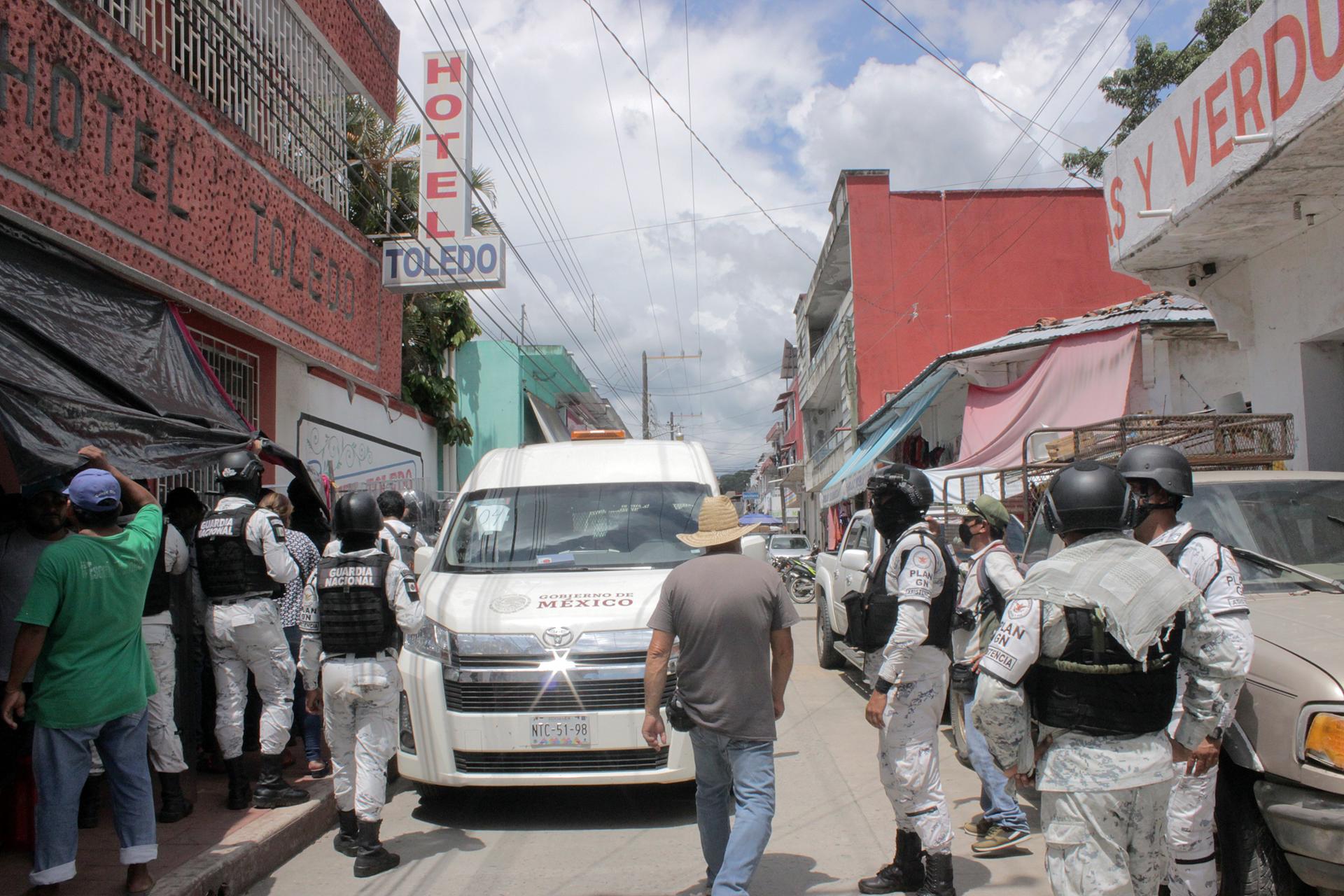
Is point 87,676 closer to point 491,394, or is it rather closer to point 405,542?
point 405,542

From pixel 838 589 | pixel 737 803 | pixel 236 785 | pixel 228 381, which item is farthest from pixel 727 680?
pixel 228 381

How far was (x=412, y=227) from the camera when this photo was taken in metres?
14.6

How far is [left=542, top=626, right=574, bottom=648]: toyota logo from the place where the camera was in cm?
540

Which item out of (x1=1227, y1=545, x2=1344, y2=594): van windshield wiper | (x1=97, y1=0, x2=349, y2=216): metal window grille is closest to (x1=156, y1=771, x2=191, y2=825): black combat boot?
(x1=97, y1=0, x2=349, y2=216): metal window grille

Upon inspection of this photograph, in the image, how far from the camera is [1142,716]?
2.97 m

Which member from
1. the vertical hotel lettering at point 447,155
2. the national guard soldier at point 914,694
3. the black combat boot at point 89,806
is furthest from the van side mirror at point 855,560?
the vertical hotel lettering at point 447,155

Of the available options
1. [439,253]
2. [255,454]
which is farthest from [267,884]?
[439,253]

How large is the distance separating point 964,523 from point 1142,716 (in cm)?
314

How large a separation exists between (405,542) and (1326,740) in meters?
5.94

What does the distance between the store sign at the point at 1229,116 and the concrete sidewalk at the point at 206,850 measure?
7614 millimetres

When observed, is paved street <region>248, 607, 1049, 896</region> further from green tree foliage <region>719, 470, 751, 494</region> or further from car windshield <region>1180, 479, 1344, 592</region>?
green tree foliage <region>719, 470, 751, 494</region>

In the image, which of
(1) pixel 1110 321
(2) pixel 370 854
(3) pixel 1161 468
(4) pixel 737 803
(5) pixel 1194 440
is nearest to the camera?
(4) pixel 737 803

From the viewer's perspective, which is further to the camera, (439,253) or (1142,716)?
(439,253)

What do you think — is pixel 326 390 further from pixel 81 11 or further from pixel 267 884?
pixel 267 884
